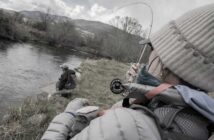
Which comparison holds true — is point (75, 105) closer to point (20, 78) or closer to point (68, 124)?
point (68, 124)

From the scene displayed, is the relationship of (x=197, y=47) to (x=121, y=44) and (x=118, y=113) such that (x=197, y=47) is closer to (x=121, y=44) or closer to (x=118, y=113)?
(x=118, y=113)

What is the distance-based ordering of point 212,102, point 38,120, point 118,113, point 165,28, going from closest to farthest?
point 118,113
point 212,102
point 165,28
point 38,120

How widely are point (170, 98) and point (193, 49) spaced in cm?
33

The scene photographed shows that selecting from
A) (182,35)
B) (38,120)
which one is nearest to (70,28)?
(38,120)

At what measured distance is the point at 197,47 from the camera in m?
1.36

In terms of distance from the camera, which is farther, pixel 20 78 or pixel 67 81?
pixel 20 78

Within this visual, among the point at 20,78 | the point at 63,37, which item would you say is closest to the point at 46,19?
the point at 63,37

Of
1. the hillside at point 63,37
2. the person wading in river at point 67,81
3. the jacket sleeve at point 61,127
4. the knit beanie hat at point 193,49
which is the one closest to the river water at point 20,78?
the person wading in river at point 67,81

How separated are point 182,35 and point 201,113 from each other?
1.45 ft

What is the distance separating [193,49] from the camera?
1.37m

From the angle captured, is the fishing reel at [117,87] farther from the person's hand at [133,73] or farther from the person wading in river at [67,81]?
the person wading in river at [67,81]

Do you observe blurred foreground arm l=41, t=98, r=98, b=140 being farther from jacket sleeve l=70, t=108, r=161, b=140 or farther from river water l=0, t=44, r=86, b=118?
river water l=0, t=44, r=86, b=118

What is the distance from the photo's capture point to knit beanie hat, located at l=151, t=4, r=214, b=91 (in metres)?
1.34

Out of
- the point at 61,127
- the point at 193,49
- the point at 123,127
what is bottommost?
the point at 61,127
